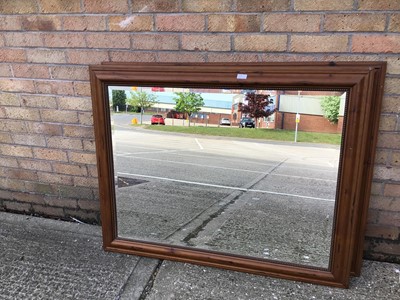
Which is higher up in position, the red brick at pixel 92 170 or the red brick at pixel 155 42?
the red brick at pixel 155 42

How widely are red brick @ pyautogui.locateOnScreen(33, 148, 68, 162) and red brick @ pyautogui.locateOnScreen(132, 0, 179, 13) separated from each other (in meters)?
1.20

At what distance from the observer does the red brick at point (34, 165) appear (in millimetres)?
2299

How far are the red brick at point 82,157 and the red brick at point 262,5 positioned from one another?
4.73 ft

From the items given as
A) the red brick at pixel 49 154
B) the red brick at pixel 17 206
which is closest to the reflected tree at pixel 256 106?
the red brick at pixel 49 154

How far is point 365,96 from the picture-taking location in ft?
4.65

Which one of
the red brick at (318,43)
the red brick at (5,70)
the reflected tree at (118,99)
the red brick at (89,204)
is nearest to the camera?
the red brick at (318,43)

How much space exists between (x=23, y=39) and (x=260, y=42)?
1.60 metres

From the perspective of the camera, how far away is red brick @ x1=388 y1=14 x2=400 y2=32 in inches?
57.4

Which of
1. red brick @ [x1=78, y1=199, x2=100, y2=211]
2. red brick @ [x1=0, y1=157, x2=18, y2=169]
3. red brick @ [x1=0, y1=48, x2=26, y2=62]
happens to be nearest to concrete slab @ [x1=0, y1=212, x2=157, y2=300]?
red brick @ [x1=78, y1=199, x2=100, y2=211]

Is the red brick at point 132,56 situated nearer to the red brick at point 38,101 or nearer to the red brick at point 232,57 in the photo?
the red brick at point 232,57

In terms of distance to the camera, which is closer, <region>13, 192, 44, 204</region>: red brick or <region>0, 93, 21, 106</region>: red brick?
<region>0, 93, 21, 106</region>: red brick

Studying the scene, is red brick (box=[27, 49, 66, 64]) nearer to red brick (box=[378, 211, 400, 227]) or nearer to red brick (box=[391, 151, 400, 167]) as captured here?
red brick (box=[391, 151, 400, 167])

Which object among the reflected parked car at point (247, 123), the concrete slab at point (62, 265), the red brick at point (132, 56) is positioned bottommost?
the concrete slab at point (62, 265)

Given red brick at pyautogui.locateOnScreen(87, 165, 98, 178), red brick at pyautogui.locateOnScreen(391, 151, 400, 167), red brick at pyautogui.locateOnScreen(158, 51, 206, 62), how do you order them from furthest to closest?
red brick at pyautogui.locateOnScreen(87, 165, 98, 178) < red brick at pyautogui.locateOnScreen(158, 51, 206, 62) < red brick at pyautogui.locateOnScreen(391, 151, 400, 167)
